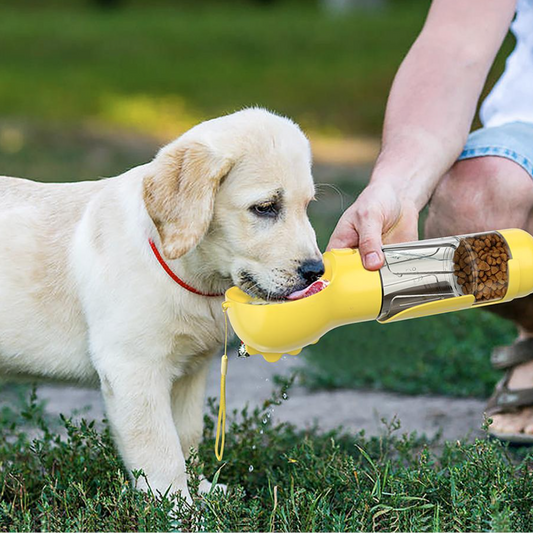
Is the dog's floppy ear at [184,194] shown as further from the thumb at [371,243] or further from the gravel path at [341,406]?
the gravel path at [341,406]

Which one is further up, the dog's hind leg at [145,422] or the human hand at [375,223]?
the human hand at [375,223]

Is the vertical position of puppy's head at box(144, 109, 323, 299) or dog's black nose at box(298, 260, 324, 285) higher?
puppy's head at box(144, 109, 323, 299)

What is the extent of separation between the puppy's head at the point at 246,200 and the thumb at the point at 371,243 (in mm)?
131

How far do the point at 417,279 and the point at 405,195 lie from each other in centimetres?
48

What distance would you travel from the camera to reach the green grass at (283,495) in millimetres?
2393

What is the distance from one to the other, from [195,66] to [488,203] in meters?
13.3

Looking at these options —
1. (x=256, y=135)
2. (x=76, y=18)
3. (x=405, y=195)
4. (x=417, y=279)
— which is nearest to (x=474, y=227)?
(x=405, y=195)

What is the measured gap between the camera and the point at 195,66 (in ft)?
52.5

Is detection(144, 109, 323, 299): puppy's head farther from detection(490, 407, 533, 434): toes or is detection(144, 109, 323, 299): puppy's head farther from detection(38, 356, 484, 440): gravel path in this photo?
detection(490, 407, 533, 434): toes

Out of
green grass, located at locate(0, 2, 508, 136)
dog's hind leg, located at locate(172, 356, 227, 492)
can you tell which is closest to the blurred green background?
green grass, located at locate(0, 2, 508, 136)

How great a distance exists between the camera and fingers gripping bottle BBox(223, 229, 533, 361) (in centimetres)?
247

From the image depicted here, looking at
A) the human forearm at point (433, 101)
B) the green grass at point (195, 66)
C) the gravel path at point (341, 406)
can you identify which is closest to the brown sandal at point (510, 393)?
the gravel path at point (341, 406)

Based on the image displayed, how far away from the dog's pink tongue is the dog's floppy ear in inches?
A: 12.2

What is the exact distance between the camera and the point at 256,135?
261 centimetres
